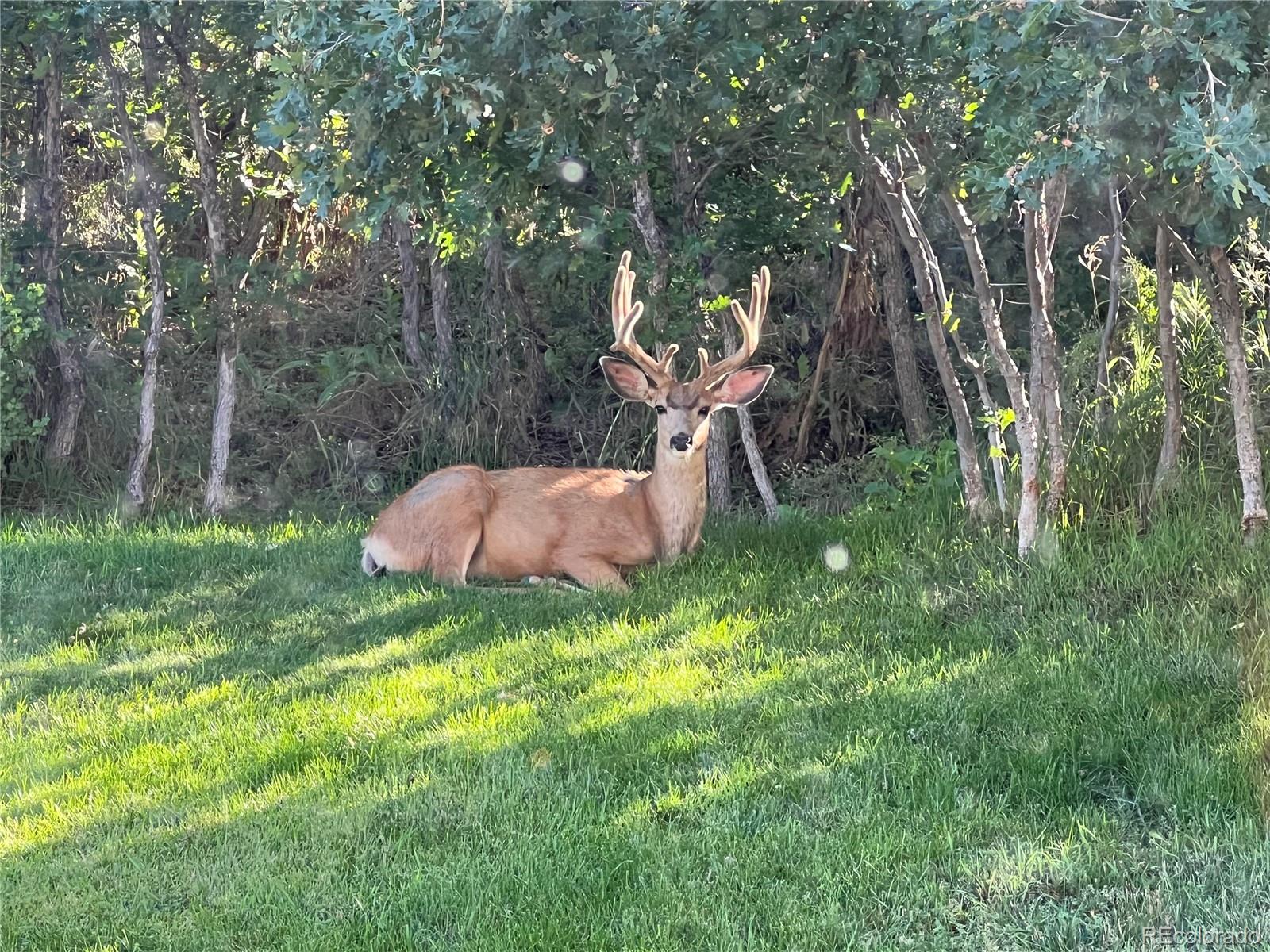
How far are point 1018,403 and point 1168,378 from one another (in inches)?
28.3

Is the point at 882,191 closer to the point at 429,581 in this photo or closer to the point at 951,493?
the point at 951,493

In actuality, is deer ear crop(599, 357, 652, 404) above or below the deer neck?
above

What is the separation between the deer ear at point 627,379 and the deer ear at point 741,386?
35 cm

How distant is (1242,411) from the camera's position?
5.77 m

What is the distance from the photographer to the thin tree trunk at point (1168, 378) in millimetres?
6137

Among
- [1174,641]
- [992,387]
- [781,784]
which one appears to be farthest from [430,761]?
[992,387]

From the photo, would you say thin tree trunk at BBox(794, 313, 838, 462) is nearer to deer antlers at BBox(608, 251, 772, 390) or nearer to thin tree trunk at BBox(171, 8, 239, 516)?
deer antlers at BBox(608, 251, 772, 390)

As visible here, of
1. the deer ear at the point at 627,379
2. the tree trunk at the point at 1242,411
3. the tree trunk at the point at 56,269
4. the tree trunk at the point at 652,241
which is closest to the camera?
the tree trunk at the point at 1242,411

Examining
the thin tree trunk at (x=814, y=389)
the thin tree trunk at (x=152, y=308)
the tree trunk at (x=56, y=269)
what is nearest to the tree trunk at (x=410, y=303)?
the thin tree trunk at (x=152, y=308)

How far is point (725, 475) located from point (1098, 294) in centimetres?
289

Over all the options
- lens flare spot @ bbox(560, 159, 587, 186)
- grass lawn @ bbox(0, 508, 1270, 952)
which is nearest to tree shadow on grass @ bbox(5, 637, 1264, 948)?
grass lawn @ bbox(0, 508, 1270, 952)

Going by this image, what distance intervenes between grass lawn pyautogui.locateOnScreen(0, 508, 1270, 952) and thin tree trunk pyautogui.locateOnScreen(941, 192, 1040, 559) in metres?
0.18

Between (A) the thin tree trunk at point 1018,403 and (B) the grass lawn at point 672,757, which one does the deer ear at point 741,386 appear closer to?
(B) the grass lawn at point 672,757

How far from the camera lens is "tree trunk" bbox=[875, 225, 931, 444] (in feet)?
29.0
